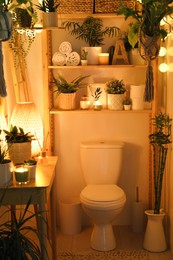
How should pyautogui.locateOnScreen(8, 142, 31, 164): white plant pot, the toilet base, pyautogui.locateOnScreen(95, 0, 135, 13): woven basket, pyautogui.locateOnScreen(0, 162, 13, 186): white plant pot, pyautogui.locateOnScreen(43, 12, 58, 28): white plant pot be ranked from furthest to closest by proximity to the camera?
pyautogui.locateOnScreen(95, 0, 135, 13): woven basket < the toilet base < pyautogui.locateOnScreen(43, 12, 58, 28): white plant pot < pyautogui.locateOnScreen(8, 142, 31, 164): white plant pot < pyautogui.locateOnScreen(0, 162, 13, 186): white plant pot

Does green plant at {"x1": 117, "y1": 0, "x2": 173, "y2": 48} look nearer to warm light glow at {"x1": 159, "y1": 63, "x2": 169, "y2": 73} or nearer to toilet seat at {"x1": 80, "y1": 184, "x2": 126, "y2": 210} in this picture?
warm light glow at {"x1": 159, "y1": 63, "x2": 169, "y2": 73}

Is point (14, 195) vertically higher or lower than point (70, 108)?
lower

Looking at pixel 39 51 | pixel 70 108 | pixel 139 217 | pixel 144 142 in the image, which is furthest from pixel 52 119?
pixel 139 217

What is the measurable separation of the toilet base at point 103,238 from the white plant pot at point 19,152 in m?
0.95

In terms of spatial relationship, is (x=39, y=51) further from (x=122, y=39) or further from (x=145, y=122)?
(x=145, y=122)

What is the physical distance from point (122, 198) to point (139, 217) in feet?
1.69

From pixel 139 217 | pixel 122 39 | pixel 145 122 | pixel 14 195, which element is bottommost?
pixel 139 217

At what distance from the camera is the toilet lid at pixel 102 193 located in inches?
135

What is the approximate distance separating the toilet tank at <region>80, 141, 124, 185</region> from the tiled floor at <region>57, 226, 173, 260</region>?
469 mm

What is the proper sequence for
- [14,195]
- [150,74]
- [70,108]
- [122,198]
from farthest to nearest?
[70,108] → [122,198] → [150,74] → [14,195]

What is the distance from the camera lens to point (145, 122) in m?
3.95

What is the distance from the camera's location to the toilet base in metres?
3.56

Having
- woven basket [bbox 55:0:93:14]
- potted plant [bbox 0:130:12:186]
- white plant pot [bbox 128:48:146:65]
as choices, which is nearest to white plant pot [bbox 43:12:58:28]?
woven basket [bbox 55:0:93:14]

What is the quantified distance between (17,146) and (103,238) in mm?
1148
